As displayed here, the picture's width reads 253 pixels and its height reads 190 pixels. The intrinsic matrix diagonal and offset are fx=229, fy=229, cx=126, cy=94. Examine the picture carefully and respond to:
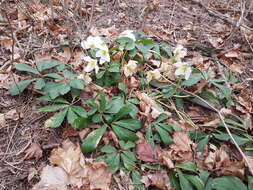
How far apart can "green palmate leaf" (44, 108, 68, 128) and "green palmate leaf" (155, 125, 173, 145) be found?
497mm

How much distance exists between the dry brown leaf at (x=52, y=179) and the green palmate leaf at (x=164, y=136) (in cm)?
51

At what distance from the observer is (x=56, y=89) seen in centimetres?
128

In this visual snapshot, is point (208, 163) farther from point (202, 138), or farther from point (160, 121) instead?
point (160, 121)

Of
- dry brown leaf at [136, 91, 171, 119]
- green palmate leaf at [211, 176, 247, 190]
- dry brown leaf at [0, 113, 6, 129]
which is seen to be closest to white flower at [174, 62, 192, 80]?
dry brown leaf at [136, 91, 171, 119]

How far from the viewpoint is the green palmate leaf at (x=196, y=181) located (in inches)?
41.2

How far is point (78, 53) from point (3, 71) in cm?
48

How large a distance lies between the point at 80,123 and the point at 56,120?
0.13 meters

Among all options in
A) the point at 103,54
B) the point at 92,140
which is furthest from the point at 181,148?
the point at 103,54

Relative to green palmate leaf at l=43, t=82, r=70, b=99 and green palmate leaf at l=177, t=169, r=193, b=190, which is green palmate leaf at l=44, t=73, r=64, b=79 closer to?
green palmate leaf at l=43, t=82, r=70, b=99

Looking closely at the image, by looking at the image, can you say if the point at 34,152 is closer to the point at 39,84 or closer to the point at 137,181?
the point at 39,84

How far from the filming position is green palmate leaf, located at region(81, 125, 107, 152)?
1099mm

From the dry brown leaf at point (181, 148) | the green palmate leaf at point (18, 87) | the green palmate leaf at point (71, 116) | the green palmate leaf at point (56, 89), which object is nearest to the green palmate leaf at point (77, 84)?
the green palmate leaf at point (56, 89)

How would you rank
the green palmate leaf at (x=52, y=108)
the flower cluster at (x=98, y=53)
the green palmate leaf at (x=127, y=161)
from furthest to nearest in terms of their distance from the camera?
the flower cluster at (x=98, y=53) < the green palmate leaf at (x=52, y=108) < the green palmate leaf at (x=127, y=161)

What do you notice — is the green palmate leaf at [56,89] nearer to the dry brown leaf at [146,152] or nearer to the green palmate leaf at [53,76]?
the green palmate leaf at [53,76]
